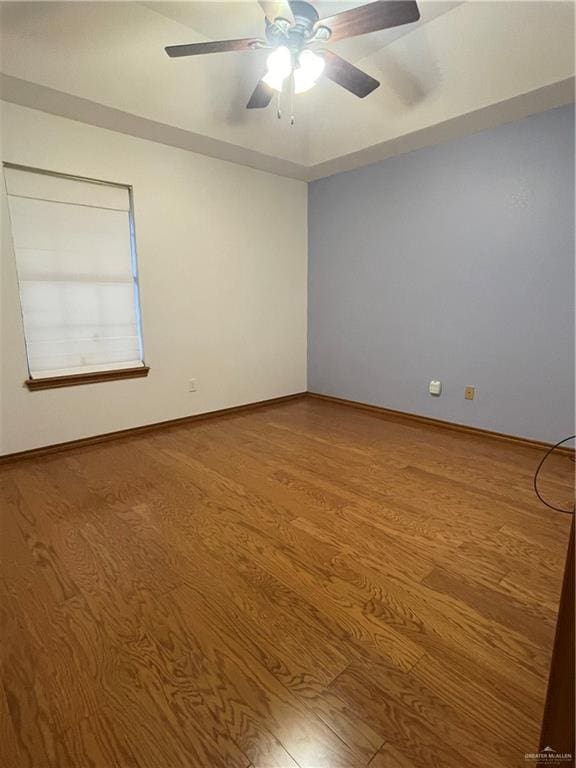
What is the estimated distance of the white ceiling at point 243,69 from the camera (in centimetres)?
214

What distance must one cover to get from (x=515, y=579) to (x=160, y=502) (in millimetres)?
1753

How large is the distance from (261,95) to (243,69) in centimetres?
68

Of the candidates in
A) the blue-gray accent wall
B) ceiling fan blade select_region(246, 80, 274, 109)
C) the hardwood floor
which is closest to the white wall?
the blue-gray accent wall

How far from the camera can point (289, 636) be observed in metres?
1.25

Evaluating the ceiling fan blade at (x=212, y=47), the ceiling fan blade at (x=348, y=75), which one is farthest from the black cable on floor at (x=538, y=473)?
the ceiling fan blade at (x=212, y=47)

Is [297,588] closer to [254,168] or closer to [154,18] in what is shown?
[154,18]

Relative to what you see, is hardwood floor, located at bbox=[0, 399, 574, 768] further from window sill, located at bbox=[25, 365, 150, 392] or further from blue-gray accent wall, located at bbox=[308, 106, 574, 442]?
blue-gray accent wall, located at bbox=[308, 106, 574, 442]

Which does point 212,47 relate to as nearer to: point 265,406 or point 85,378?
point 85,378

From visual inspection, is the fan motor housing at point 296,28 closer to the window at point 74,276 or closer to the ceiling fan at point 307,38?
the ceiling fan at point 307,38

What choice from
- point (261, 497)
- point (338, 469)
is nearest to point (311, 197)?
point (338, 469)

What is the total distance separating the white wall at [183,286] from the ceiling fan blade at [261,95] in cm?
100

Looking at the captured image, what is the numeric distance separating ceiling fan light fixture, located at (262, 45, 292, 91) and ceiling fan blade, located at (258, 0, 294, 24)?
0.13 meters

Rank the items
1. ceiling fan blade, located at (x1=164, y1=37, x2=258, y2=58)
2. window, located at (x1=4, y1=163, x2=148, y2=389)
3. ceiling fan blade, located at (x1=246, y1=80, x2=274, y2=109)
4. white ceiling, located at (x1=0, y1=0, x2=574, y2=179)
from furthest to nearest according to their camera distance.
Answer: window, located at (x1=4, y1=163, x2=148, y2=389) → ceiling fan blade, located at (x1=246, y1=80, x2=274, y2=109) → white ceiling, located at (x1=0, y1=0, x2=574, y2=179) → ceiling fan blade, located at (x1=164, y1=37, x2=258, y2=58)

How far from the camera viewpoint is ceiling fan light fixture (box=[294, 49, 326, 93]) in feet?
6.41
